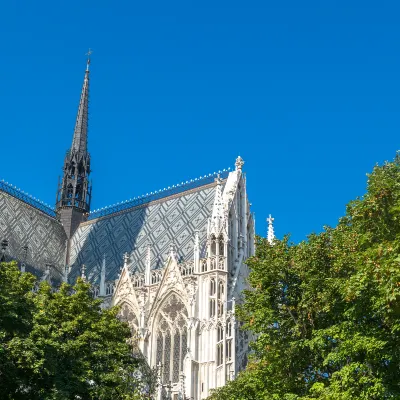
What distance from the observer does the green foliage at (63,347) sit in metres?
22.8

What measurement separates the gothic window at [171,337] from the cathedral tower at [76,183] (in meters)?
14.3

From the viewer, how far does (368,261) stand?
18641 millimetres

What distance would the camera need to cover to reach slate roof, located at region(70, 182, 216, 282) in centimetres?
4389

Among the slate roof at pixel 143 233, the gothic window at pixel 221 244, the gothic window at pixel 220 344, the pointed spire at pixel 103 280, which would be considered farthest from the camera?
the slate roof at pixel 143 233

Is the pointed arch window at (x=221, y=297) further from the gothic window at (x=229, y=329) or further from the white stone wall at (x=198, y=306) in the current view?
the gothic window at (x=229, y=329)

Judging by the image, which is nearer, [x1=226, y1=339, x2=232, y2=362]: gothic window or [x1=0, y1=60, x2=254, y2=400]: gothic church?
[x1=226, y1=339, x2=232, y2=362]: gothic window

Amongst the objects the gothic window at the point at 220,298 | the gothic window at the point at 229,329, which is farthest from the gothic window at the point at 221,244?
the gothic window at the point at 229,329

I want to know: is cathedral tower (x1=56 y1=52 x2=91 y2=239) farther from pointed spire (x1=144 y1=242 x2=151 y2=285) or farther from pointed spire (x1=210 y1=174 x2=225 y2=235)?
pointed spire (x1=210 y1=174 x2=225 y2=235)

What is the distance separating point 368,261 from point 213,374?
62.8ft

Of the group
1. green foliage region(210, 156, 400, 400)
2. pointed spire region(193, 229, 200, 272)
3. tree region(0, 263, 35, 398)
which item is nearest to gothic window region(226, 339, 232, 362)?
pointed spire region(193, 229, 200, 272)

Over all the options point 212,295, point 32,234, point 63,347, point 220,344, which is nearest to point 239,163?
point 212,295

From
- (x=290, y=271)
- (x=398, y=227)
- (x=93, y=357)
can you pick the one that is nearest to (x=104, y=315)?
(x=93, y=357)

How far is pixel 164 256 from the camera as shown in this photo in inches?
1699

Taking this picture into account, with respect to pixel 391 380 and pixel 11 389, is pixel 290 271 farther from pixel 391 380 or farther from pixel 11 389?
pixel 11 389
